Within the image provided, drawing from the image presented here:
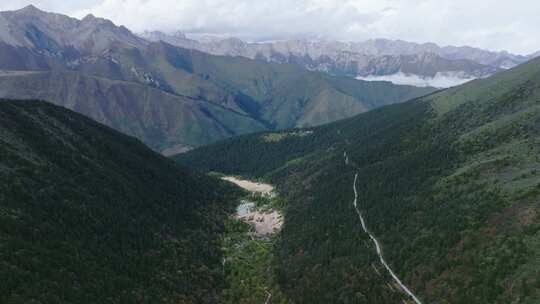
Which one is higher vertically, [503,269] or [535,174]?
[535,174]

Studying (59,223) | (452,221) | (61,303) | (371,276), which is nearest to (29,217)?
(59,223)

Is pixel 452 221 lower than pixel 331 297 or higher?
higher

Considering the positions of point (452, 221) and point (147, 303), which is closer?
point (147, 303)

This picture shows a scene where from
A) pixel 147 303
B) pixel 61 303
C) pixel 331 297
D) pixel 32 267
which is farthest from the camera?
pixel 331 297

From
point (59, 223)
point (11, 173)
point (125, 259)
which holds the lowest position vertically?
point (125, 259)

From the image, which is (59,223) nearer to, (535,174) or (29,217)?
(29,217)

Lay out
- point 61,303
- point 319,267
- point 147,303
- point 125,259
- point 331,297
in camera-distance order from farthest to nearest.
Answer: point 319,267 → point 125,259 → point 331,297 → point 147,303 → point 61,303

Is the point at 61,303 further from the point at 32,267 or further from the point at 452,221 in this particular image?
the point at 452,221

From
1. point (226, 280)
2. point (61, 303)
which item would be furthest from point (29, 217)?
point (226, 280)

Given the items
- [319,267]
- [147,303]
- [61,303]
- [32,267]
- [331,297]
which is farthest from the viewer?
[319,267]
